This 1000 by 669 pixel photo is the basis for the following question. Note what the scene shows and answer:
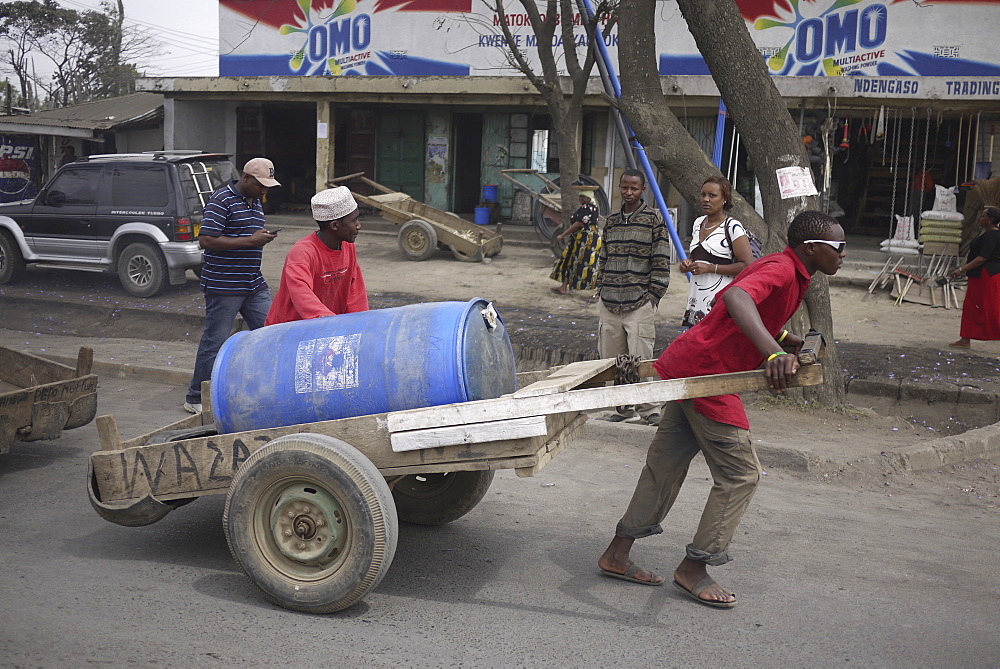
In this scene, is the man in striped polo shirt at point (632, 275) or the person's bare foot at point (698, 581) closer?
the person's bare foot at point (698, 581)

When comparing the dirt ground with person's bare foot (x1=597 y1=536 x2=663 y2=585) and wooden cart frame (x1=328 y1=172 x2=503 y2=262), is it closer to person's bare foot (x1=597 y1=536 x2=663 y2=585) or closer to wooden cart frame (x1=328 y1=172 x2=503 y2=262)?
wooden cart frame (x1=328 y1=172 x2=503 y2=262)

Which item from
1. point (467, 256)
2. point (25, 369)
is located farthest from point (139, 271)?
point (25, 369)

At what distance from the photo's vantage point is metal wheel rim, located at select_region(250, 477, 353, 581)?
3.64 metres

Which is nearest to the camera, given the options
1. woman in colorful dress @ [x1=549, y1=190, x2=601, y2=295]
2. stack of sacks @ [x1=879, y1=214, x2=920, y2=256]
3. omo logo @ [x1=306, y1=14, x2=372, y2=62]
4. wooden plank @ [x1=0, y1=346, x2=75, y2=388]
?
wooden plank @ [x1=0, y1=346, x2=75, y2=388]

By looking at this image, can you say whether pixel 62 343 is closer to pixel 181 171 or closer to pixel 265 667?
pixel 181 171

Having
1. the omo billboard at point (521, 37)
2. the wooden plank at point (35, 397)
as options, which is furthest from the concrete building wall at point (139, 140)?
the wooden plank at point (35, 397)

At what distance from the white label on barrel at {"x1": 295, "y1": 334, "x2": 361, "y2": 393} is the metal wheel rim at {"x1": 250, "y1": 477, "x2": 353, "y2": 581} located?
1.38ft

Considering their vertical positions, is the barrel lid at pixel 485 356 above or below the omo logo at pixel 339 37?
below

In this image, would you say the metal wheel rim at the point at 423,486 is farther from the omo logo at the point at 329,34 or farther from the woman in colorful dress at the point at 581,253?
the omo logo at the point at 329,34

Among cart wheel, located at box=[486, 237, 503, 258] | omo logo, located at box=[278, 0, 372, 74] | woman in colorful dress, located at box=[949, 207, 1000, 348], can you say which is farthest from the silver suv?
woman in colorful dress, located at box=[949, 207, 1000, 348]

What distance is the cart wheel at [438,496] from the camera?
14.9 ft

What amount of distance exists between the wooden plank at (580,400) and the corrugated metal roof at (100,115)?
732 inches

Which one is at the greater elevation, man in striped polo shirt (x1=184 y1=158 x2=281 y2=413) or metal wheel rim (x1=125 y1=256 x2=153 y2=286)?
man in striped polo shirt (x1=184 y1=158 x2=281 y2=413)

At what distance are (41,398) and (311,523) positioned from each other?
7.92 feet
